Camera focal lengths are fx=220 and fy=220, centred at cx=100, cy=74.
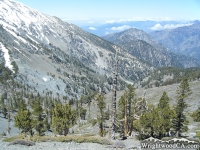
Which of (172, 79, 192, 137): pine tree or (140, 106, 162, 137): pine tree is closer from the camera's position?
(140, 106, 162, 137): pine tree

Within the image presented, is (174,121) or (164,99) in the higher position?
(164,99)

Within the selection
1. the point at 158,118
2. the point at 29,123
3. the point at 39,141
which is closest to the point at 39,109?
the point at 29,123

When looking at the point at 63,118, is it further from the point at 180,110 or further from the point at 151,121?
the point at 180,110

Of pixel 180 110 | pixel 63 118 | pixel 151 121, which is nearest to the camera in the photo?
pixel 151 121

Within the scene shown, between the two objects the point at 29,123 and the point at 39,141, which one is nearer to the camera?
the point at 39,141

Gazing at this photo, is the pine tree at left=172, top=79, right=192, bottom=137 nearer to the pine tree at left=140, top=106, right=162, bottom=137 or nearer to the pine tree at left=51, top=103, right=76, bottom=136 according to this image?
the pine tree at left=140, top=106, right=162, bottom=137

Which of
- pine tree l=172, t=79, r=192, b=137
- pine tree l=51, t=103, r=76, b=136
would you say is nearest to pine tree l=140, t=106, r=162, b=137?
pine tree l=172, t=79, r=192, b=137

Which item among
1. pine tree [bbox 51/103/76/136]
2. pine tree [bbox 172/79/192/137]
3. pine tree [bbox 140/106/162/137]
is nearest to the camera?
pine tree [bbox 140/106/162/137]

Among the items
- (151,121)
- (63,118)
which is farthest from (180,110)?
(63,118)

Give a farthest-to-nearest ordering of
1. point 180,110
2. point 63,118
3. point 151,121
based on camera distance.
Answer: point 63,118
point 180,110
point 151,121

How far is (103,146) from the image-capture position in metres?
34.7

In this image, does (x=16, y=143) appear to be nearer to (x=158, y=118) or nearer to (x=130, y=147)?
(x=130, y=147)

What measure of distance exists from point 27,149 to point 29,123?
31.8 meters

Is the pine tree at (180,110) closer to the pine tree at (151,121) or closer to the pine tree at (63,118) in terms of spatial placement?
the pine tree at (151,121)
